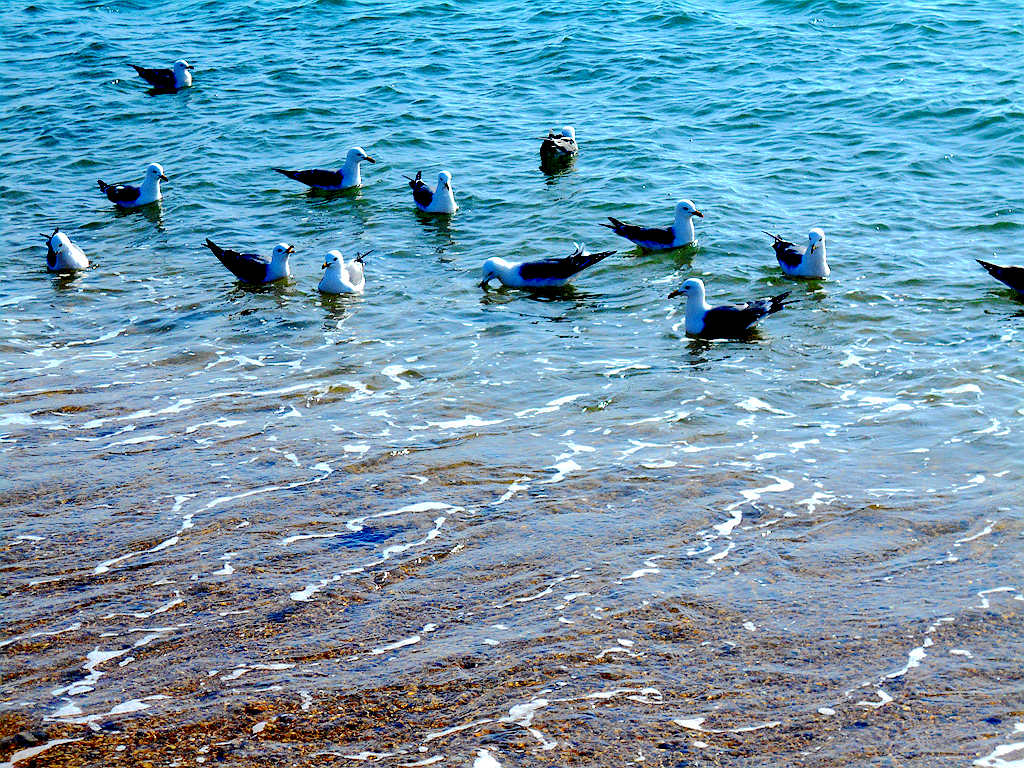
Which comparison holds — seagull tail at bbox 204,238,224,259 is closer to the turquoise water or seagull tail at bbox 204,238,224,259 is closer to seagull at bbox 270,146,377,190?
the turquoise water

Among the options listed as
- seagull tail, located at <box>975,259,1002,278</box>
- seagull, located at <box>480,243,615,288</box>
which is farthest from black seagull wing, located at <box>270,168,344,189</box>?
seagull tail, located at <box>975,259,1002,278</box>

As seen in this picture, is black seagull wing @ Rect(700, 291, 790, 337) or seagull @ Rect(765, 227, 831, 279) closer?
black seagull wing @ Rect(700, 291, 790, 337)

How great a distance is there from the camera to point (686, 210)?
15.9 meters

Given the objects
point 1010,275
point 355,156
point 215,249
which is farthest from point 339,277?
point 1010,275

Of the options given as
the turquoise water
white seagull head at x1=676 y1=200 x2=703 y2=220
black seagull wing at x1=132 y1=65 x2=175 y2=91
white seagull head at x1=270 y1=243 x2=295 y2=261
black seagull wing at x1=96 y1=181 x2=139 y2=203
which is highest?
black seagull wing at x1=132 y1=65 x2=175 y2=91

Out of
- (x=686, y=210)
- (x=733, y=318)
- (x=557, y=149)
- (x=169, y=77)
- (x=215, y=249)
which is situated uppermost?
(x=169, y=77)

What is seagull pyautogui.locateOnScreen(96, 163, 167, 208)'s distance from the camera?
18312mm

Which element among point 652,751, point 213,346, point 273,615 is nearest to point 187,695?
point 273,615

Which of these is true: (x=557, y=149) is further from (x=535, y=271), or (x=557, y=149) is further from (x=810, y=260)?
(x=810, y=260)

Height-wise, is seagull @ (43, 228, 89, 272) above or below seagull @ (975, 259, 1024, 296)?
above

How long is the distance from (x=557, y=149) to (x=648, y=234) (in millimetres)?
3864

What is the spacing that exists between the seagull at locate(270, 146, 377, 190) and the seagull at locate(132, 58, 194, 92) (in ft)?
21.7

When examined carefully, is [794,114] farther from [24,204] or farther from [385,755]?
[385,755]

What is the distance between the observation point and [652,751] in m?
6.38
